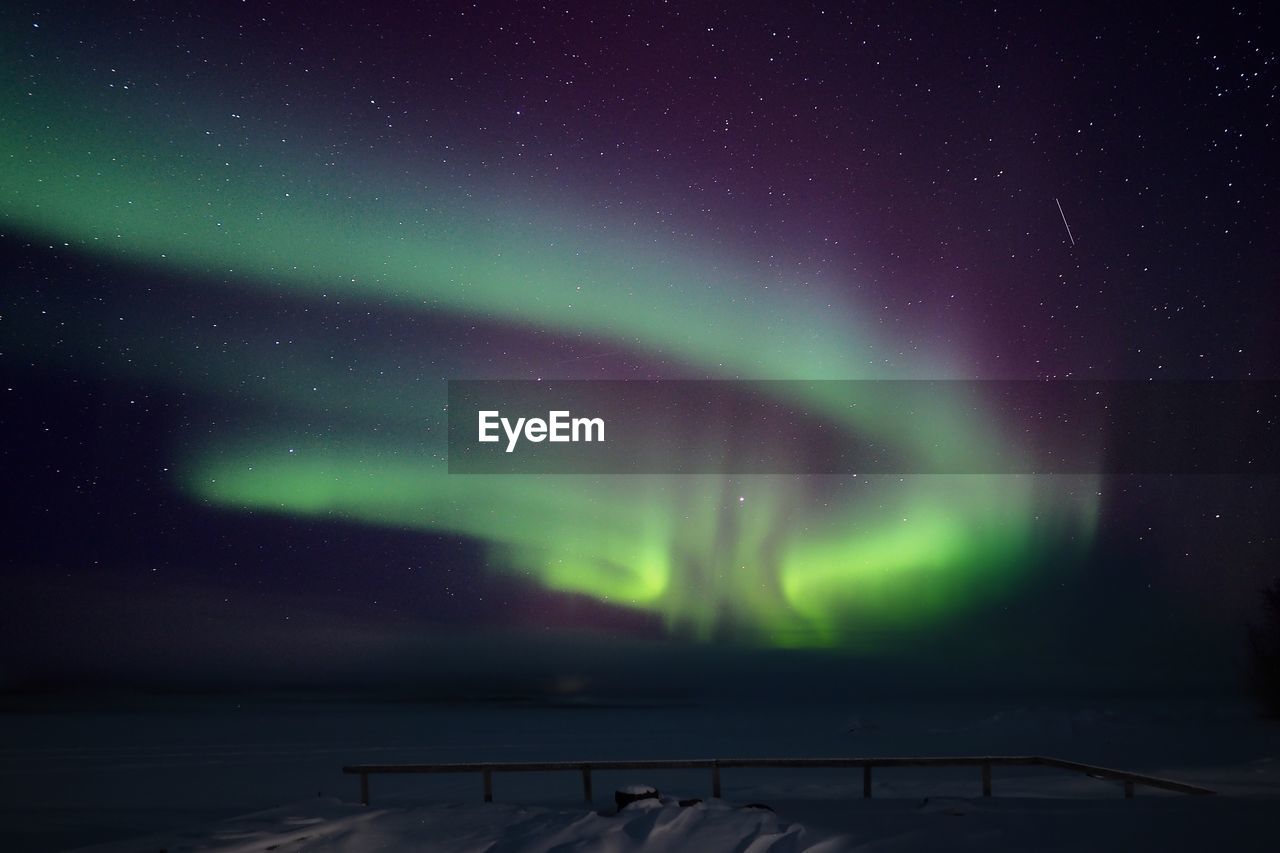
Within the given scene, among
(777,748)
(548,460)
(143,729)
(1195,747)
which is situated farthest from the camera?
(143,729)

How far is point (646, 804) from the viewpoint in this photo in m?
10.0

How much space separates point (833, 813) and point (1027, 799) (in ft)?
7.97

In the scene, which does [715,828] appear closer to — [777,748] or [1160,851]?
[1160,851]

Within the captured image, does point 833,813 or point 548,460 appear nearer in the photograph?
point 833,813

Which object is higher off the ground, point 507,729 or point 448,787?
point 448,787

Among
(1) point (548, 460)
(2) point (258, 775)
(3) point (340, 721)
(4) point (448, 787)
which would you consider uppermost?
(1) point (548, 460)

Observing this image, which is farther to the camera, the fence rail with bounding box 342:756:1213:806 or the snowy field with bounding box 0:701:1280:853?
the fence rail with bounding box 342:756:1213:806

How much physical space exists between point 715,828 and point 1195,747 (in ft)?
93.6

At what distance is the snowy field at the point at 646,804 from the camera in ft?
27.1

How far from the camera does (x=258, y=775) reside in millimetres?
35219

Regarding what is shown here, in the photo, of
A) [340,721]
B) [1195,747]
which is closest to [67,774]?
[1195,747]

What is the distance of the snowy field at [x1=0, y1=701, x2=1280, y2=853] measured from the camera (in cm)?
827

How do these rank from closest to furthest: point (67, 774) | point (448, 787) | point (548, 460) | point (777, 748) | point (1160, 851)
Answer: point (1160, 851) → point (548, 460) → point (448, 787) → point (67, 774) → point (777, 748)

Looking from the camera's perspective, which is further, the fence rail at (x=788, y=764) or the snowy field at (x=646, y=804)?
the fence rail at (x=788, y=764)
